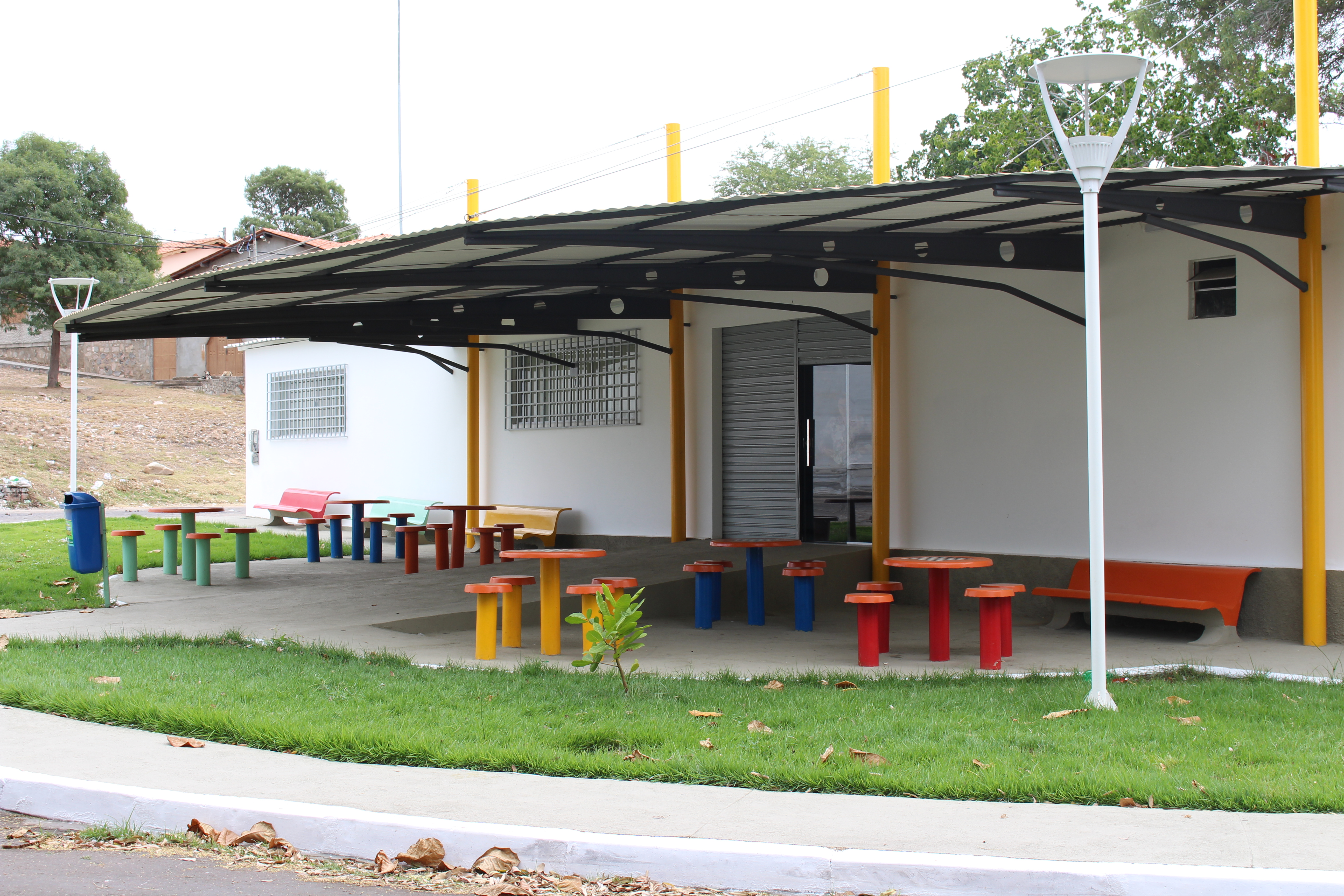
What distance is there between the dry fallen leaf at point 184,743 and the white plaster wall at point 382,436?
37.4 ft

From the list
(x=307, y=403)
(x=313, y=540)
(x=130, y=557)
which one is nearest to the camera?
(x=130, y=557)

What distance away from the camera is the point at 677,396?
533 inches

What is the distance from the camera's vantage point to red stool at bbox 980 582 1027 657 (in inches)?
305

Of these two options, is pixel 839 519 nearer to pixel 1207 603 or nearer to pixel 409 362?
pixel 1207 603

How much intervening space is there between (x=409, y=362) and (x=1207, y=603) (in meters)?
12.3

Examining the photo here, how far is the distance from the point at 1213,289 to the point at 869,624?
4362mm

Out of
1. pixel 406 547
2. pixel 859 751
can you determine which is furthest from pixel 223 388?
pixel 859 751

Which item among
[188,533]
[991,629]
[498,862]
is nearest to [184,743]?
[498,862]

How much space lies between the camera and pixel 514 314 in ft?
42.8

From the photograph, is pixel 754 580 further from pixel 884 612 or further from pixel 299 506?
pixel 299 506

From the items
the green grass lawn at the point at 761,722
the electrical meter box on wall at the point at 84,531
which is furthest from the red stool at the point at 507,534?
the green grass lawn at the point at 761,722

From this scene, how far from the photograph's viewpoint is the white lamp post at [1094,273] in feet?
19.8

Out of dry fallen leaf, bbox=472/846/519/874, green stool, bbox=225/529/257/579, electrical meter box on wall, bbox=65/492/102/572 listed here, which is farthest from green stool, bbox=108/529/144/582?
dry fallen leaf, bbox=472/846/519/874

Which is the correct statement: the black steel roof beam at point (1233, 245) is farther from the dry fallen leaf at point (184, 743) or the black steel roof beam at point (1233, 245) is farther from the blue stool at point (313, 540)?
the blue stool at point (313, 540)
